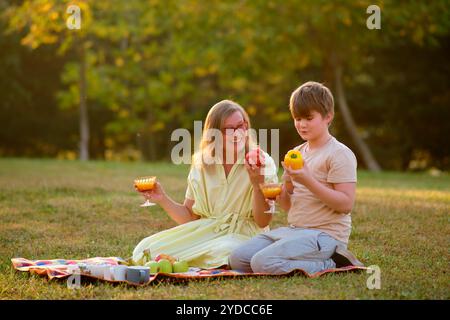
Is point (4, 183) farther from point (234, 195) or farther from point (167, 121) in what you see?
point (167, 121)

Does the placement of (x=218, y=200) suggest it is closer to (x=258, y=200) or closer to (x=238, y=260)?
(x=258, y=200)

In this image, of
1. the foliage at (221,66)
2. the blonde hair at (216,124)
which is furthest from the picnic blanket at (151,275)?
the foliage at (221,66)

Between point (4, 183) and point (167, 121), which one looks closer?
point (4, 183)

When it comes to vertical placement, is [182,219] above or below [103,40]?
below

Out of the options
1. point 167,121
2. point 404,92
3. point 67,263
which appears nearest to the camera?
point 67,263

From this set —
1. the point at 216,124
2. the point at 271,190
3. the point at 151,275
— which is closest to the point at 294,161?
the point at 271,190

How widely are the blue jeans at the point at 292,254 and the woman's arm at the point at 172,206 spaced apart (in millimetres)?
835

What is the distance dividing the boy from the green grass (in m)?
0.19

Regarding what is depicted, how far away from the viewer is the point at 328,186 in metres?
4.81

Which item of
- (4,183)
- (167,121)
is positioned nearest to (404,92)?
(167,121)

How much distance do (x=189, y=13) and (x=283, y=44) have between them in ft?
8.82

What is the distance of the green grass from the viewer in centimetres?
423
